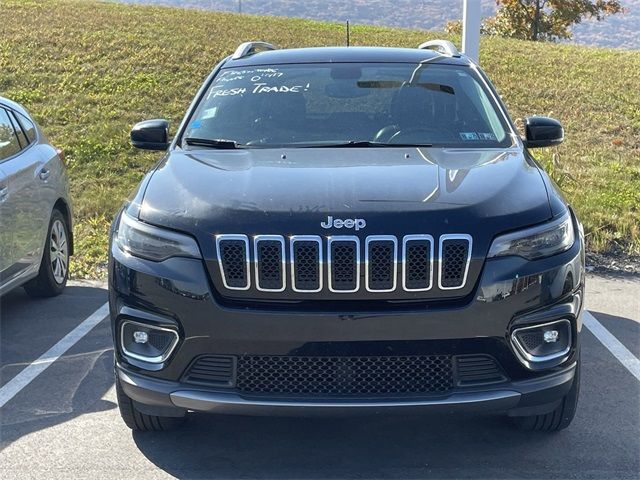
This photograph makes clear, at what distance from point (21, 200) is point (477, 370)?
12.1 ft

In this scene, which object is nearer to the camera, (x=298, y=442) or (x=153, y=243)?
(x=153, y=243)

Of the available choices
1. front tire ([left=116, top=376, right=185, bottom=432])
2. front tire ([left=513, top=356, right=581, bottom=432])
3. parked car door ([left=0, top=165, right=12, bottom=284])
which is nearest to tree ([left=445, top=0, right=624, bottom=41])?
parked car door ([left=0, top=165, right=12, bottom=284])

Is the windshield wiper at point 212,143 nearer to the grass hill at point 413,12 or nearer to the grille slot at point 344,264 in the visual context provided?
the grille slot at point 344,264

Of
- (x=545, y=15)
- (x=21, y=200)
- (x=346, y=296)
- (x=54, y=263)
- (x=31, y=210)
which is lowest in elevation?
(x=545, y=15)

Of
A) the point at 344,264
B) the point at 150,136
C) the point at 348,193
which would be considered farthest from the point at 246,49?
the point at 344,264

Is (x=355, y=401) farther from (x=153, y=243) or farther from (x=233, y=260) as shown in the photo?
(x=153, y=243)

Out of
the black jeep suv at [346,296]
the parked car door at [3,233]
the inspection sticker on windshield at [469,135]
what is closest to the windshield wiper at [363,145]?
the inspection sticker on windshield at [469,135]

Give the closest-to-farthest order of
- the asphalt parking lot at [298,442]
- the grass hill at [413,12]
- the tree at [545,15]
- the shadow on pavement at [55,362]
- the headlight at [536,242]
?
the headlight at [536,242] < the asphalt parking lot at [298,442] < the shadow on pavement at [55,362] < the tree at [545,15] < the grass hill at [413,12]

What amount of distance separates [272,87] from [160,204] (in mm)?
1649

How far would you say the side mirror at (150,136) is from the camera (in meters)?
5.16

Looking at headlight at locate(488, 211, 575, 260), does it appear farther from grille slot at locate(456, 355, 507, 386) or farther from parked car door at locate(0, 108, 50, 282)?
parked car door at locate(0, 108, 50, 282)

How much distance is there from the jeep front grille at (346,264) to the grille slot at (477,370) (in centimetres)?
29

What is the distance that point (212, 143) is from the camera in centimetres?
480

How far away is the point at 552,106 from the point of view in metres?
14.9
